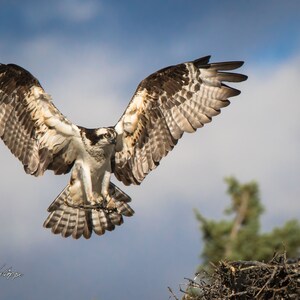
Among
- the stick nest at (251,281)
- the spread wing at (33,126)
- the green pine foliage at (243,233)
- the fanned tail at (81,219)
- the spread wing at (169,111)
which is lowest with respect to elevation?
the stick nest at (251,281)

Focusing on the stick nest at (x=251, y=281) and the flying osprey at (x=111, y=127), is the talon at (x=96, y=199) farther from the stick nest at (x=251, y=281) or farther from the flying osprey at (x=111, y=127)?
the stick nest at (x=251, y=281)

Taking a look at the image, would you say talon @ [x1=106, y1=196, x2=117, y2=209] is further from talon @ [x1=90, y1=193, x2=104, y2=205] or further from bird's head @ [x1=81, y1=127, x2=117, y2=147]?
bird's head @ [x1=81, y1=127, x2=117, y2=147]

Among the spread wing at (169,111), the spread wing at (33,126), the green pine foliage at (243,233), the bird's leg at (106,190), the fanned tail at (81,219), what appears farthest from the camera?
the green pine foliage at (243,233)

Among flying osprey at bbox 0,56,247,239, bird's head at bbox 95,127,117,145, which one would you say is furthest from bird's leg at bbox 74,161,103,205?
bird's head at bbox 95,127,117,145

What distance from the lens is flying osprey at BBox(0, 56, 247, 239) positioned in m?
11.5

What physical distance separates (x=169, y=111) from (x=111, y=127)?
1020mm

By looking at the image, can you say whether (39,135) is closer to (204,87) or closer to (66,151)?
(66,151)

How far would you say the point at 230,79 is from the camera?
11.8 metres

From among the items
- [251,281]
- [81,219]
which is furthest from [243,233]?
[251,281]

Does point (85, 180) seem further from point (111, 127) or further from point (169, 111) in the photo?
point (169, 111)

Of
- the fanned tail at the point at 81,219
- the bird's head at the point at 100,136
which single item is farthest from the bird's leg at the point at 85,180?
the fanned tail at the point at 81,219

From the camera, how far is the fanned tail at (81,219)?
1238cm

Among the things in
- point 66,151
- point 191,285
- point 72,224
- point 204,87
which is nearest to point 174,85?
point 204,87

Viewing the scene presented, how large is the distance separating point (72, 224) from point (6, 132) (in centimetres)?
183
